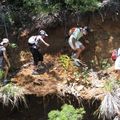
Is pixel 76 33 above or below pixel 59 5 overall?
below

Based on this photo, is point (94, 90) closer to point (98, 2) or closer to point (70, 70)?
point (70, 70)

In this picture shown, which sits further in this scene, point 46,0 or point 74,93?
point 46,0

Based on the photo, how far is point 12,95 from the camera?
472 inches

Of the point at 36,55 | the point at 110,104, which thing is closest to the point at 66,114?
the point at 110,104

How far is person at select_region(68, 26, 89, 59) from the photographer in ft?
41.0

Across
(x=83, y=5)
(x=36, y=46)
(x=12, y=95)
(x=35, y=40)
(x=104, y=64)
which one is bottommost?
(x=12, y=95)

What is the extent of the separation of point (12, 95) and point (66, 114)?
1.53 m

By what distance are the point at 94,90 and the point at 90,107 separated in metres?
0.40

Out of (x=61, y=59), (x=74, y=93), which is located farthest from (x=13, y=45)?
(x=74, y=93)

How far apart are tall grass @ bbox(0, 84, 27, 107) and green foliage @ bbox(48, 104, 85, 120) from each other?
0.94 m

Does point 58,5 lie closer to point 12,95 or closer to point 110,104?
point 12,95

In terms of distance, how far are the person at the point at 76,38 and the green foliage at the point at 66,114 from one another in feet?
5.79

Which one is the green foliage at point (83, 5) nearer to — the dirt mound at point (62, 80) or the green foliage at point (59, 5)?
the green foliage at point (59, 5)

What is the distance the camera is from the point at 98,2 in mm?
13031
